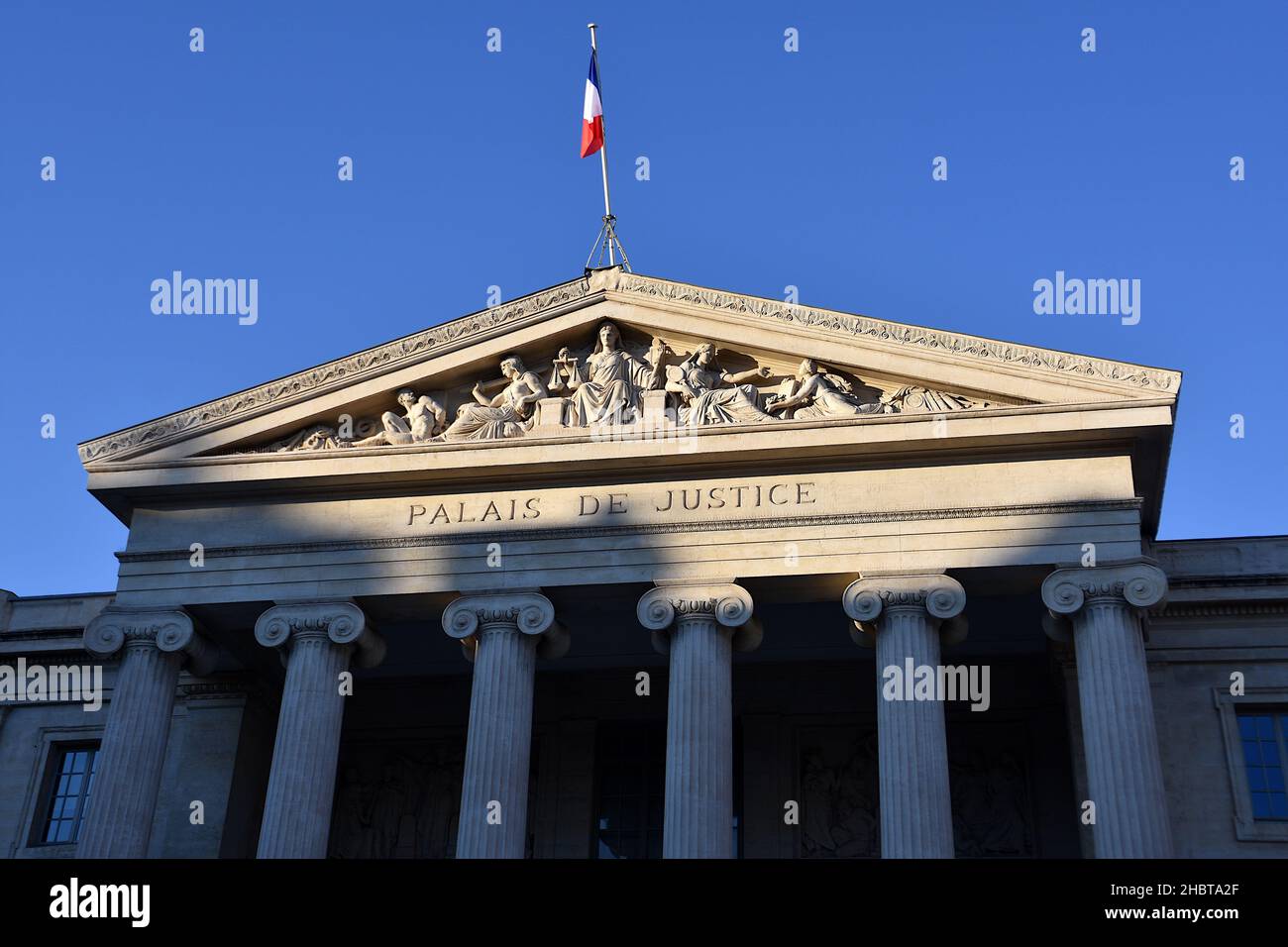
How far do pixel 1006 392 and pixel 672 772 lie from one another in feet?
27.2

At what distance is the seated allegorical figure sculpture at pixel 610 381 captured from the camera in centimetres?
2936

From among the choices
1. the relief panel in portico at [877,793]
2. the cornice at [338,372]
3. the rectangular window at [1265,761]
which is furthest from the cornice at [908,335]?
the relief panel in portico at [877,793]

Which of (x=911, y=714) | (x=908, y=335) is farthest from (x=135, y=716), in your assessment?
(x=908, y=335)

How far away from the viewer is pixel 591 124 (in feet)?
114

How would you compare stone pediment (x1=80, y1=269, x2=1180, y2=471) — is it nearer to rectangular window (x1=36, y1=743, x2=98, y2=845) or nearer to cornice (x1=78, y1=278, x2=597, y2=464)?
cornice (x1=78, y1=278, x2=597, y2=464)

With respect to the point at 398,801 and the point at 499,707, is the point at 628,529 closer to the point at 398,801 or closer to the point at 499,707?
the point at 499,707

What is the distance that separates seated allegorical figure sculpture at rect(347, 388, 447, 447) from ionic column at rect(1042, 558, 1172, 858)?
10897mm

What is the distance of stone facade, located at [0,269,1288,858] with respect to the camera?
2678 cm

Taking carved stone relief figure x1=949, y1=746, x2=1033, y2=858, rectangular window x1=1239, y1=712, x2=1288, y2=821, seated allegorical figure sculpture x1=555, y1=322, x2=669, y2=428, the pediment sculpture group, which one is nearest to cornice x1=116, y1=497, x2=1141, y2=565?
the pediment sculpture group

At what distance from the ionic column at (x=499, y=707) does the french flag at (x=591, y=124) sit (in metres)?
10.7

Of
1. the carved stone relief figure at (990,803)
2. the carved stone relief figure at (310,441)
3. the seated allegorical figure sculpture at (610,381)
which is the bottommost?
the carved stone relief figure at (990,803)

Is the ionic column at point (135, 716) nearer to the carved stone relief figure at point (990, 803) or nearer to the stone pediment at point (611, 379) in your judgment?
the stone pediment at point (611, 379)

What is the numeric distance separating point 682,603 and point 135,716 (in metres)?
9.49

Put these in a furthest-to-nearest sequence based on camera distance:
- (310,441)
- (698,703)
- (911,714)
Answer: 1. (310,441)
2. (698,703)
3. (911,714)
